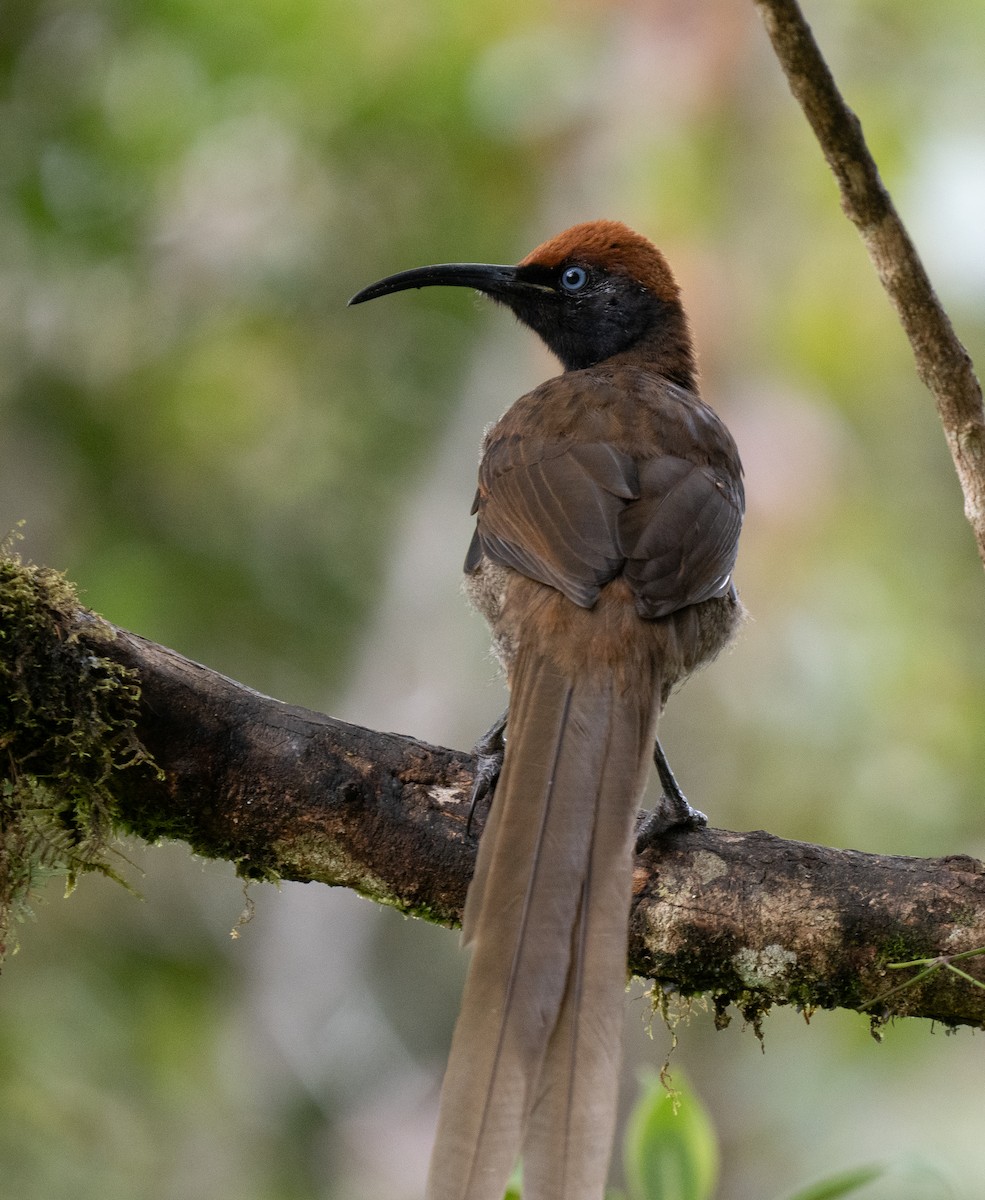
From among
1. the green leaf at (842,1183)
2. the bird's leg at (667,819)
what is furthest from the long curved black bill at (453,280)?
the green leaf at (842,1183)

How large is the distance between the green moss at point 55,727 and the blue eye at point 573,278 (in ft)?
8.41

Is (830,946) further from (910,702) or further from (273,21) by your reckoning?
(273,21)

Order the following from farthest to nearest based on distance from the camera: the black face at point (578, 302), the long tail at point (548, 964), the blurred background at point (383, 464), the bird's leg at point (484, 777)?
the blurred background at point (383, 464) < the black face at point (578, 302) < the bird's leg at point (484, 777) < the long tail at point (548, 964)

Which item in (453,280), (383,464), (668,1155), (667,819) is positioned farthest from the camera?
(383,464)

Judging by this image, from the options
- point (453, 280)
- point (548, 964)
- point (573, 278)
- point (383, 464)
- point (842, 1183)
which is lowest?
point (842, 1183)

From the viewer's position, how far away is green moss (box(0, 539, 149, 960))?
2.85m

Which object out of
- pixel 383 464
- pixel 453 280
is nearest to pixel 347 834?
pixel 453 280

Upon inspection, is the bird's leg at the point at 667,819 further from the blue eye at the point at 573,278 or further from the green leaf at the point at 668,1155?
the blue eye at the point at 573,278

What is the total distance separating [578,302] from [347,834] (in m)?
2.59

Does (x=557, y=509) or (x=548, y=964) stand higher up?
(x=557, y=509)

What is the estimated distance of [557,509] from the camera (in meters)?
3.60

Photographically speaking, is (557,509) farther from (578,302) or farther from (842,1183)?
(842,1183)

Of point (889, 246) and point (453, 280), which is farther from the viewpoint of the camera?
point (453, 280)

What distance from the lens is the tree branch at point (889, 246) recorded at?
108 inches
